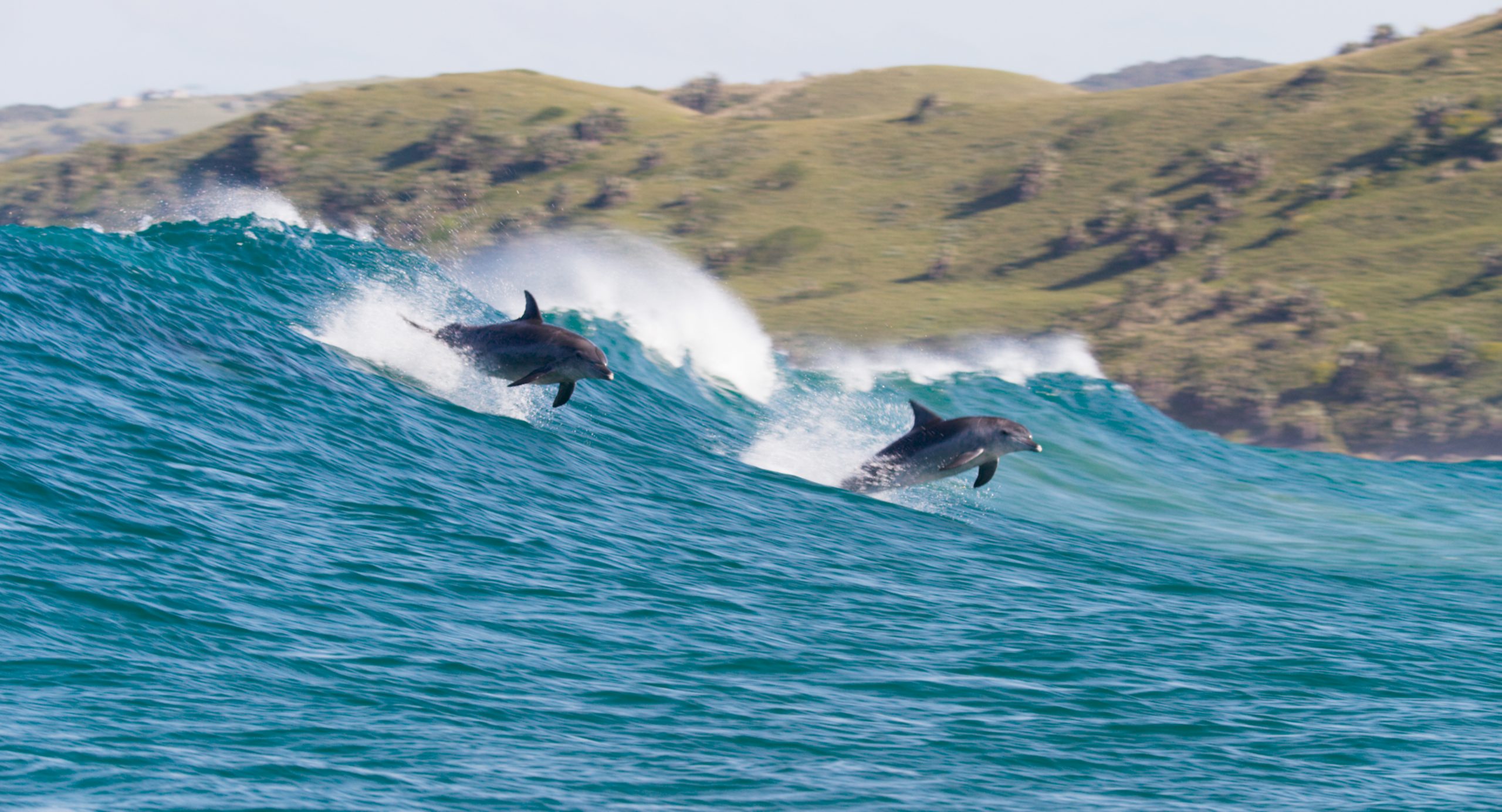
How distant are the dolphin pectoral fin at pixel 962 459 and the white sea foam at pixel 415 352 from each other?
597 cm

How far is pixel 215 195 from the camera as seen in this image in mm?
72250

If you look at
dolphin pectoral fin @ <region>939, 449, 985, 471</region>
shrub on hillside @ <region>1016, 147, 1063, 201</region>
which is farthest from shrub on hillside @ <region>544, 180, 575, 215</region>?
dolphin pectoral fin @ <region>939, 449, 985, 471</region>

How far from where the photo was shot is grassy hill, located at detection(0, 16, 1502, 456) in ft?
138

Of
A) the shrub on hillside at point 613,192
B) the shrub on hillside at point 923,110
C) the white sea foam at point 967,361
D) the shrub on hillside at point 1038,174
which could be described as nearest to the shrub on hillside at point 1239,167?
the shrub on hillside at point 1038,174

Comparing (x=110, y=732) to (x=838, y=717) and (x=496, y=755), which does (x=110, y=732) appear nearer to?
(x=496, y=755)

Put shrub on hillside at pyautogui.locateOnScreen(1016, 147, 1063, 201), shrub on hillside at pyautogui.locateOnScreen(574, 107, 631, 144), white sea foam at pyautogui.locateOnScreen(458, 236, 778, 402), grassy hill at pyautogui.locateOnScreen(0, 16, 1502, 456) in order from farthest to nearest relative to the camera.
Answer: shrub on hillside at pyautogui.locateOnScreen(574, 107, 631, 144), shrub on hillside at pyautogui.locateOnScreen(1016, 147, 1063, 201), grassy hill at pyautogui.locateOnScreen(0, 16, 1502, 456), white sea foam at pyautogui.locateOnScreen(458, 236, 778, 402)

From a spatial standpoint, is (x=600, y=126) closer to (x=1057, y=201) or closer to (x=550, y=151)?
(x=550, y=151)

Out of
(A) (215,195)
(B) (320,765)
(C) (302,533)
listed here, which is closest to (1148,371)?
(C) (302,533)

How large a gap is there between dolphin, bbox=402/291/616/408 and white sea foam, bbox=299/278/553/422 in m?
1.84

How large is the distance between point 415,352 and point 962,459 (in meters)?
8.32

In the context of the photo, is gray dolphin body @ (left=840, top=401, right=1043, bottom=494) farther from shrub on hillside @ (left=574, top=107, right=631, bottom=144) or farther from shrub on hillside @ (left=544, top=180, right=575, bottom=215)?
shrub on hillside @ (left=574, top=107, right=631, bottom=144)

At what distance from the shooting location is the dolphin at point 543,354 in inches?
606

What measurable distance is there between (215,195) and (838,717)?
70.8 m

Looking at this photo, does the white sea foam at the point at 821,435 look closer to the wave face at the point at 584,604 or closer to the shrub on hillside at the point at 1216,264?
the wave face at the point at 584,604
